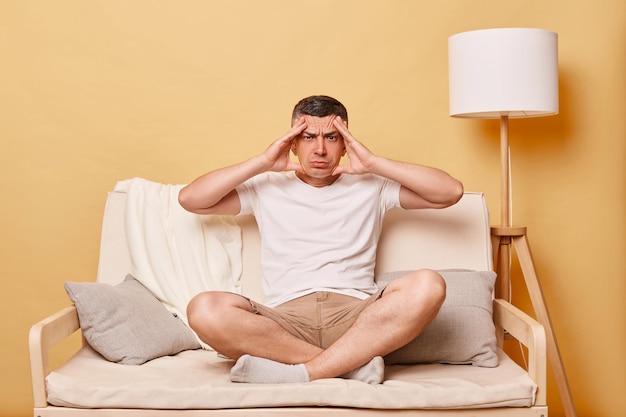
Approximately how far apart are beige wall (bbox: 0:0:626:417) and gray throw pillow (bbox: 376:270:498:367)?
88cm

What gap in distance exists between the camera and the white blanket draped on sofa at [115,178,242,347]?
2.95m

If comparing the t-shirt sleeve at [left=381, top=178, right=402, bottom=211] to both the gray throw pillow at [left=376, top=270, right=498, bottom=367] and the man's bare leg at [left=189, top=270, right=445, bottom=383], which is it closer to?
the gray throw pillow at [left=376, top=270, right=498, bottom=367]

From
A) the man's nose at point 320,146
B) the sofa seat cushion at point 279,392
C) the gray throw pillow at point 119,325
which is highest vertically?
the man's nose at point 320,146

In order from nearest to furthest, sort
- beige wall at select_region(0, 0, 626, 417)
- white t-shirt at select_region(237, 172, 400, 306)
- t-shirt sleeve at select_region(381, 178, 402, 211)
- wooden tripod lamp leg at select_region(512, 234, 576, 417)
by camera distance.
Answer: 1. white t-shirt at select_region(237, 172, 400, 306)
2. t-shirt sleeve at select_region(381, 178, 402, 211)
3. wooden tripod lamp leg at select_region(512, 234, 576, 417)
4. beige wall at select_region(0, 0, 626, 417)

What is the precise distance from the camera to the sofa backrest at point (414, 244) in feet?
9.91

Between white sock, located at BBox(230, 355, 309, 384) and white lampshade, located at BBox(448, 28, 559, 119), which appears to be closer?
white sock, located at BBox(230, 355, 309, 384)

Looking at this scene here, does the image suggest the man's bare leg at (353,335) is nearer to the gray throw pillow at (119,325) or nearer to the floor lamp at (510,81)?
the gray throw pillow at (119,325)

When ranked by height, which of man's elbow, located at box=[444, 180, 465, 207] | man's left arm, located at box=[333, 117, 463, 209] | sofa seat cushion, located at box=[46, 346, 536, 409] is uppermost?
man's left arm, located at box=[333, 117, 463, 209]

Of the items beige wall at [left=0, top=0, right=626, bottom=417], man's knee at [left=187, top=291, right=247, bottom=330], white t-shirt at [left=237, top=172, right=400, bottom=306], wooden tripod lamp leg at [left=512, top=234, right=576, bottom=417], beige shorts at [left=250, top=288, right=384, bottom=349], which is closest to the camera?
man's knee at [left=187, top=291, right=247, bottom=330]

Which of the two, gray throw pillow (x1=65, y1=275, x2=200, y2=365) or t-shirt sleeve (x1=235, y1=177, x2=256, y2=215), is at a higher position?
t-shirt sleeve (x1=235, y1=177, x2=256, y2=215)

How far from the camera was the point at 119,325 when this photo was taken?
266 cm

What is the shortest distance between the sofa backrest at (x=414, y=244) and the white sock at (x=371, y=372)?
662 millimetres

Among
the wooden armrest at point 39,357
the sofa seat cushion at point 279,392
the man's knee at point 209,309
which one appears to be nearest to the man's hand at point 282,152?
the man's knee at point 209,309

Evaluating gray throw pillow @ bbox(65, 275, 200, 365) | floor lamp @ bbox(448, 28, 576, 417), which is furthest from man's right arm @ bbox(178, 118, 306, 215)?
floor lamp @ bbox(448, 28, 576, 417)
